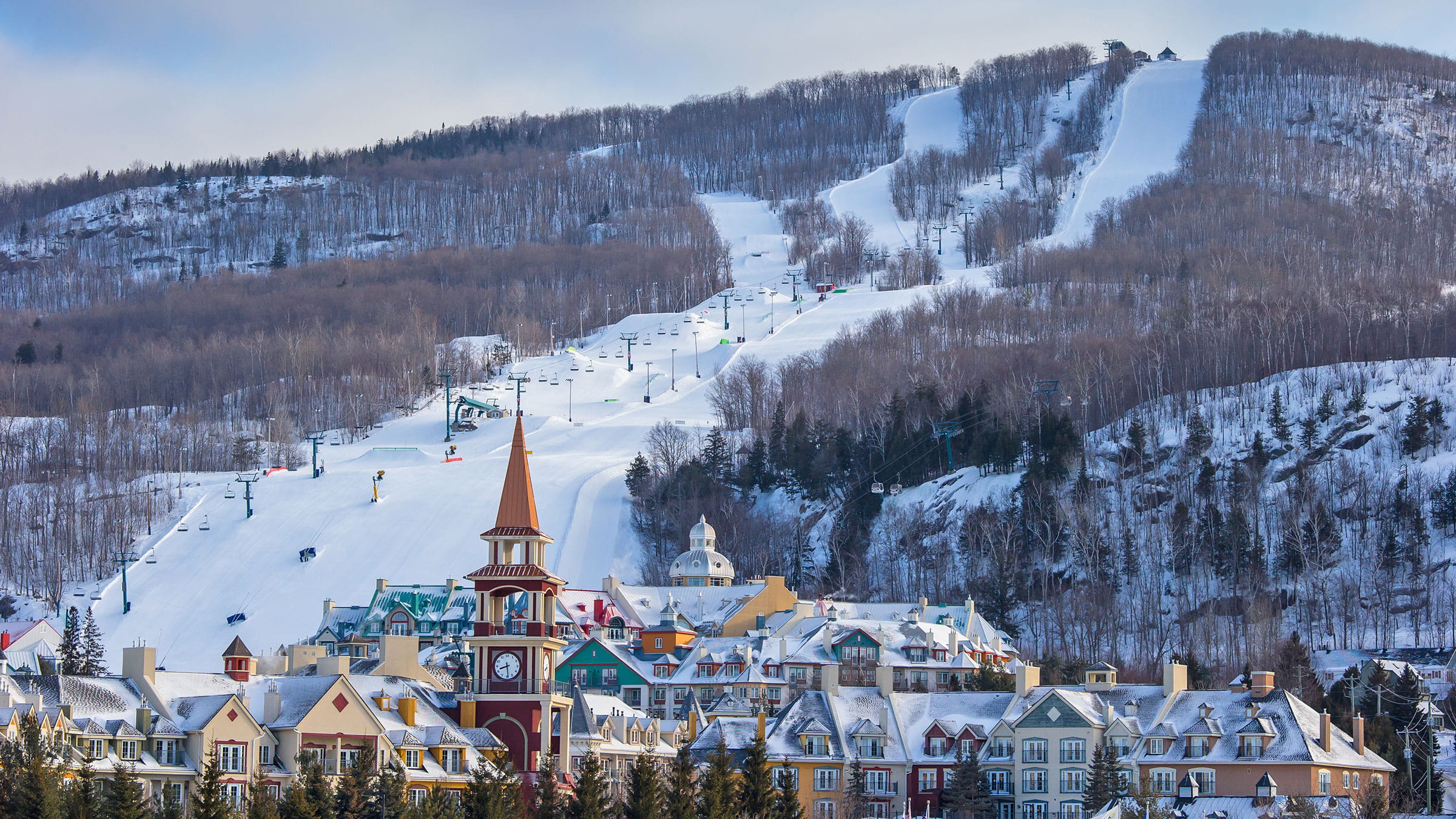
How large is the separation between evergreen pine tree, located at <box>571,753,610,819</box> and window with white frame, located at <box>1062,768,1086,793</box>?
23.4 meters

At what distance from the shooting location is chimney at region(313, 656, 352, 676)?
6500 cm

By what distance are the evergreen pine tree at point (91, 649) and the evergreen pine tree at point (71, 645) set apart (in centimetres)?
20

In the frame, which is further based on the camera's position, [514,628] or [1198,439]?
[1198,439]

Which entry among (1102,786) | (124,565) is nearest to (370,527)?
(124,565)

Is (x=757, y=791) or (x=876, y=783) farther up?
(x=757, y=791)

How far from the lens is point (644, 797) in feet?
171

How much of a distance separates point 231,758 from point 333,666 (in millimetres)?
7452

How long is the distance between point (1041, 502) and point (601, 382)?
3213 inches

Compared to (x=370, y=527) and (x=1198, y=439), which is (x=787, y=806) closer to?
(x=1198, y=439)

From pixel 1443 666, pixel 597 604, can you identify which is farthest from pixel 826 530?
pixel 1443 666

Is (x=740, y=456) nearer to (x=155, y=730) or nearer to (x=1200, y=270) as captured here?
(x=1200, y=270)

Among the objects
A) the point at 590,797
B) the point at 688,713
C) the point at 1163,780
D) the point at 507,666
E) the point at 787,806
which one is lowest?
the point at 1163,780

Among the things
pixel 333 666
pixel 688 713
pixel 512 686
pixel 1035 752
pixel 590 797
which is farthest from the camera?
pixel 688 713

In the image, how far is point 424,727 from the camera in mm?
62312
